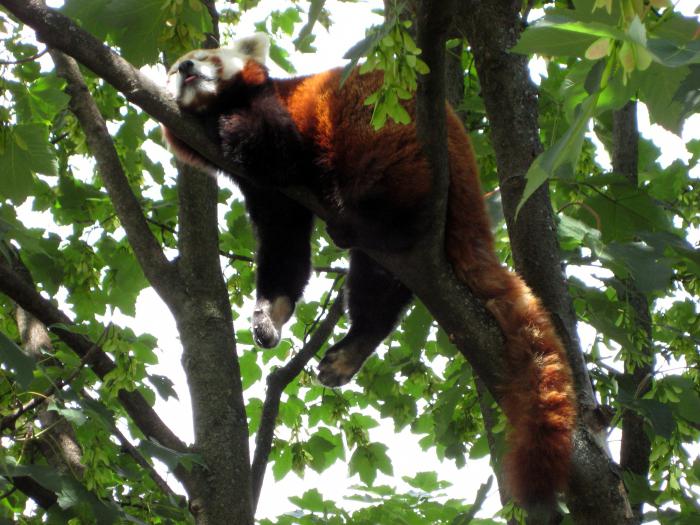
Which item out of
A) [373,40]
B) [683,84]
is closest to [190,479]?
[373,40]

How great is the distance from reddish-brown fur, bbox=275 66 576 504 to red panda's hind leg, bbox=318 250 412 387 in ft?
2.61

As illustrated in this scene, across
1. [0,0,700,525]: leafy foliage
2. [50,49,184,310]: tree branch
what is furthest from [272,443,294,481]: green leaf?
[50,49,184,310]: tree branch

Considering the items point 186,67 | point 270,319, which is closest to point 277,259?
point 270,319

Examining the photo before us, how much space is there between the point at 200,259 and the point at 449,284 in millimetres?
1356

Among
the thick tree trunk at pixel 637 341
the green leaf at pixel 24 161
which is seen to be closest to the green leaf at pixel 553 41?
the thick tree trunk at pixel 637 341

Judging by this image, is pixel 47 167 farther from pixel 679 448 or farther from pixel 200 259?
pixel 679 448

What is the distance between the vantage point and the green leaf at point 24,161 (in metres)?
3.39

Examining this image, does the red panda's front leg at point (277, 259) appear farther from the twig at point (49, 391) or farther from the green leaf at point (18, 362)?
the green leaf at point (18, 362)

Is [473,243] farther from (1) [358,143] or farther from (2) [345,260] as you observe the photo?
(2) [345,260]

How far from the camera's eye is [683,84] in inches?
60.7

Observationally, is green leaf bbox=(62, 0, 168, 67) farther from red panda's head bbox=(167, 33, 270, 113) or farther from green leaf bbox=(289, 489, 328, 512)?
green leaf bbox=(289, 489, 328, 512)

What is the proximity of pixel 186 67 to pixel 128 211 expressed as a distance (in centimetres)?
76

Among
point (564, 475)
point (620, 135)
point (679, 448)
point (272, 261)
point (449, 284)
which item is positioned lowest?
point (564, 475)

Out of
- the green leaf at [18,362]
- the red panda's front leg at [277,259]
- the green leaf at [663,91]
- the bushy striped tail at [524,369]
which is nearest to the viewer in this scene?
the green leaf at [663,91]
